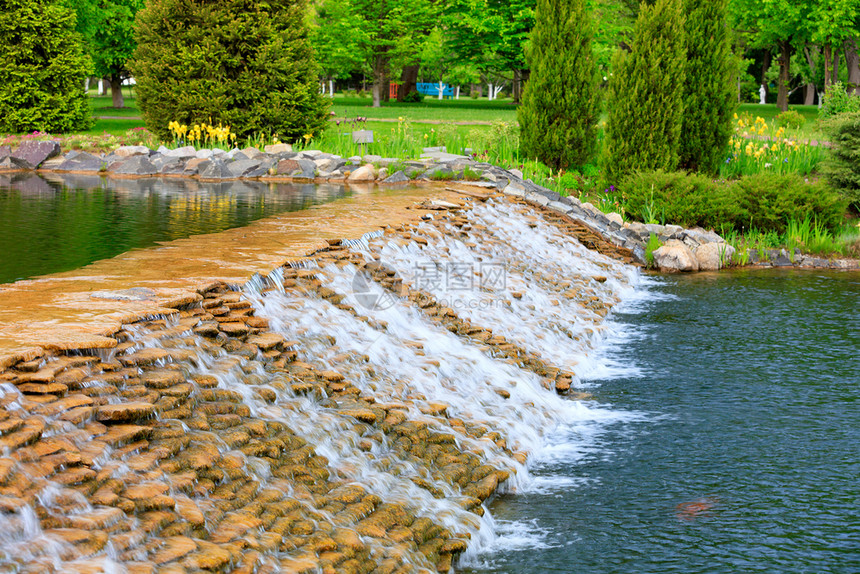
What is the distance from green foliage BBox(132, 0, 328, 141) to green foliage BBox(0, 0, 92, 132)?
351 centimetres

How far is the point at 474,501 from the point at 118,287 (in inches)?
117

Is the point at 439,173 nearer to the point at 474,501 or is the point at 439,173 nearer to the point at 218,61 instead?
the point at 218,61

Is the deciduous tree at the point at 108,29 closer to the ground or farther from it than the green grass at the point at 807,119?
farther from it

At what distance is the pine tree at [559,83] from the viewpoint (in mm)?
16203

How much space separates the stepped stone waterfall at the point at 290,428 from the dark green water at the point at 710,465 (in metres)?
0.40

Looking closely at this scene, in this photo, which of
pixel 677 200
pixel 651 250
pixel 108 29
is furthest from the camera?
pixel 108 29

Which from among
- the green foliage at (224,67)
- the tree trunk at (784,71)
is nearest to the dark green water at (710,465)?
the green foliage at (224,67)

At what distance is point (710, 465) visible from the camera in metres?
5.92

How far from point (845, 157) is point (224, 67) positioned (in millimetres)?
12726

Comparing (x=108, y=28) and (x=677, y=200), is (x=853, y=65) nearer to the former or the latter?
(x=677, y=200)

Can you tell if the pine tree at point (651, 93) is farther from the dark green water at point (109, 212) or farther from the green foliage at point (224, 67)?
the green foliage at point (224, 67)

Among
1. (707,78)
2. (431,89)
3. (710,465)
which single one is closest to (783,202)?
(707,78)

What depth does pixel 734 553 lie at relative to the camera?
15.4 feet

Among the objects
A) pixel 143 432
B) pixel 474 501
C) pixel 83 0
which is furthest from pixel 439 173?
pixel 83 0
